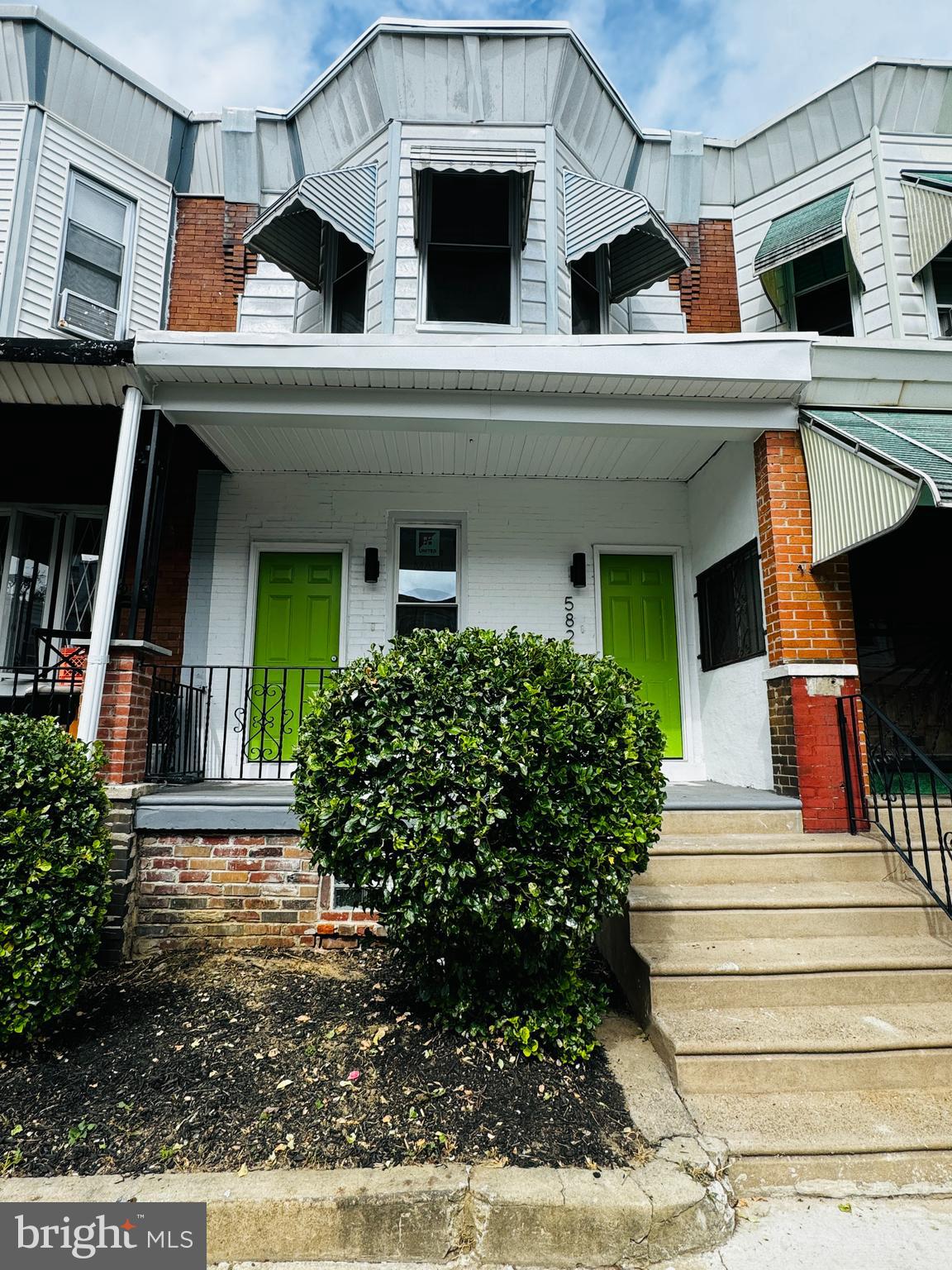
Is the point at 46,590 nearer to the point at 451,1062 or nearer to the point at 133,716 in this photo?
the point at 133,716

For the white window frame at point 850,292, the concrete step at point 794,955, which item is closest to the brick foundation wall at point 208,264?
the white window frame at point 850,292

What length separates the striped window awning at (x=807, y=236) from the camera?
671 centimetres

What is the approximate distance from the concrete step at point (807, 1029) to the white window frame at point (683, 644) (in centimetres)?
314

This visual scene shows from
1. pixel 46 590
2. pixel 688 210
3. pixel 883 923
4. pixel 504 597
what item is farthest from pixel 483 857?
pixel 688 210

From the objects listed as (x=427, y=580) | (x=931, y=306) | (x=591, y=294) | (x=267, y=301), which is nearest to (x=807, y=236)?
(x=931, y=306)

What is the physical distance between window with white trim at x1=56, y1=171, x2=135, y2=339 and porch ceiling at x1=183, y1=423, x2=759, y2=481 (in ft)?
7.37

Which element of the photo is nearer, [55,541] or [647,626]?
Result: [55,541]

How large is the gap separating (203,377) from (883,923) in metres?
5.55

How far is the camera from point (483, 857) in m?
2.77

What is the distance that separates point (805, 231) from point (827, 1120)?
7.55m

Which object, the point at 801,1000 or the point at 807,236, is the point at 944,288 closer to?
the point at 807,236

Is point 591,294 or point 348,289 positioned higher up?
A: point 591,294

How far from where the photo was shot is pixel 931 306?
21.8 feet

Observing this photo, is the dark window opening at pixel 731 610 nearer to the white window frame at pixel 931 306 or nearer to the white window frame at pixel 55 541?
the white window frame at pixel 931 306
